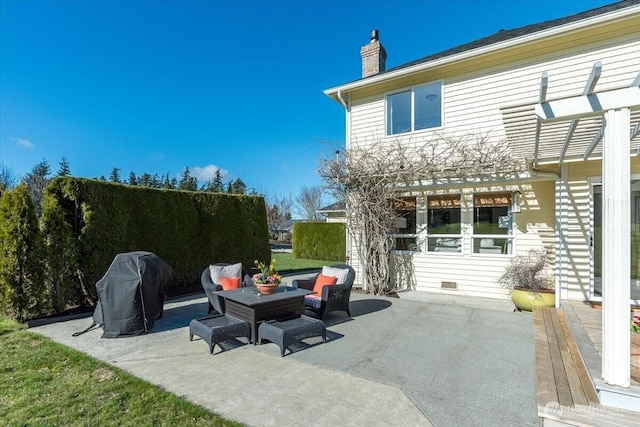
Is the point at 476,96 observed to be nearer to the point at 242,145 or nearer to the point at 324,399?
the point at 324,399

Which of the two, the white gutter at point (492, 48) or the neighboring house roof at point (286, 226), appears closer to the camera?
the white gutter at point (492, 48)

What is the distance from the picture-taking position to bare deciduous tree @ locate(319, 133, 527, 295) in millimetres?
7906

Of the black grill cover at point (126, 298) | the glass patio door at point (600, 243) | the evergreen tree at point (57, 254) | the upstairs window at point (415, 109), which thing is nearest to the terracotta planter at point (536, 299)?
the glass patio door at point (600, 243)

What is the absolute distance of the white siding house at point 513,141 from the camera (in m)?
6.17

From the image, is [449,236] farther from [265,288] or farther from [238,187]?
[238,187]

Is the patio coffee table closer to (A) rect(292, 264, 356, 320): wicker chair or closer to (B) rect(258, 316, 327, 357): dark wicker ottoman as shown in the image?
(B) rect(258, 316, 327, 357): dark wicker ottoman

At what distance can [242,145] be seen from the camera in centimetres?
2709

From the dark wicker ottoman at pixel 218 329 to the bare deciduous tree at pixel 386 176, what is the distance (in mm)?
4529

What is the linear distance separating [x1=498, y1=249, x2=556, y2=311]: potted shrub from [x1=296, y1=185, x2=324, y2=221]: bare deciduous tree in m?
31.0

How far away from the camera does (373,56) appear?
409 inches

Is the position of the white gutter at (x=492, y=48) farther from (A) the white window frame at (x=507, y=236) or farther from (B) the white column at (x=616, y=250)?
(B) the white column at (x=616, y=250)

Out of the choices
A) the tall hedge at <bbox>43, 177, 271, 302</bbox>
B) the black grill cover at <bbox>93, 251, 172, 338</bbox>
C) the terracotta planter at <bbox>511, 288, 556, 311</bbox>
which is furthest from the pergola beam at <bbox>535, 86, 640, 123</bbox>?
the tall hedge at <bbox>43, 177, 271, 302</bbox>

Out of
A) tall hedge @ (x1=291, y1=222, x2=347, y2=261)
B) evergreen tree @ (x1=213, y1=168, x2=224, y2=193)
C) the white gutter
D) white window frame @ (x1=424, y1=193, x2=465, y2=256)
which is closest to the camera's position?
the white gutter

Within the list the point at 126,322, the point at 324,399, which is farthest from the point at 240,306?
the point at 324,399
